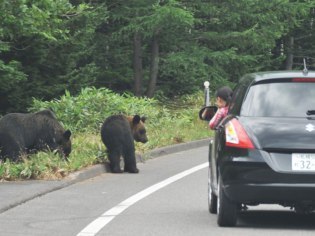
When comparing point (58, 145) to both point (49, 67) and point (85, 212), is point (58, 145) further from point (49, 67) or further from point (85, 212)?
point (49, 67)

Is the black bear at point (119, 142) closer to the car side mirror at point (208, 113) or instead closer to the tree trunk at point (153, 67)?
the car side mirror at point (208, 113)

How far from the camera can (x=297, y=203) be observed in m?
9.48

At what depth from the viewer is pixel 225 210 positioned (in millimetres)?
9750

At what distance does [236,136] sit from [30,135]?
271 inches

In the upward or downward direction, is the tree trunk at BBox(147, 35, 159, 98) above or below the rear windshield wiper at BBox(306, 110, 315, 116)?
below

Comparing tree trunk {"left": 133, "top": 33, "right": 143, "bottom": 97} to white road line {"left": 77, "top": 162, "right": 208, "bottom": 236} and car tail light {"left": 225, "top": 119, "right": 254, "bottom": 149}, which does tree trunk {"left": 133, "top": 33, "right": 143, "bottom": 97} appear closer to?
white road line {"left": 77, "top": 162, "right": 208, "bottom": 236}

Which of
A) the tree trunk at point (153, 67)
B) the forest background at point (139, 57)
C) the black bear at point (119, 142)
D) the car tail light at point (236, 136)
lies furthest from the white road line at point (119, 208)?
the tree trunk at point (153, 67)

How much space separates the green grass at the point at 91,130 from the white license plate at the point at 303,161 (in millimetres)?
5606

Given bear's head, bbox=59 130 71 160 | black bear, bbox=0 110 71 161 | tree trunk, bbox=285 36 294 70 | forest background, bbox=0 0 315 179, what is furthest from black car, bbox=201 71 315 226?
tree trunk, bbox=285 36 294 70

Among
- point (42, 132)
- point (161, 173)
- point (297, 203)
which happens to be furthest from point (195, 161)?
point (297, 203)

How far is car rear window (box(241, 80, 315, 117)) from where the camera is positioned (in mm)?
9742

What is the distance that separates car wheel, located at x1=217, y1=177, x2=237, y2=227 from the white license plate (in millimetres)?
778

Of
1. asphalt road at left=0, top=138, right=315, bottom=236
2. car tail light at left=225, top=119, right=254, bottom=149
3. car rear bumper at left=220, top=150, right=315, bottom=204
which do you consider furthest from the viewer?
asphalt road at left=0, top=138, right=315, bottom=236

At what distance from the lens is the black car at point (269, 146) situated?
30.5 ft
